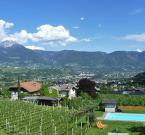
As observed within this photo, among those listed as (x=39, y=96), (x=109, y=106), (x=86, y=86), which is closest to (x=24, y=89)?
(x=39, y=96)

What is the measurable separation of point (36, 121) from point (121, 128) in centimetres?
1004

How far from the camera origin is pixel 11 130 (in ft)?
127

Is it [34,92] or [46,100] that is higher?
[34,92]

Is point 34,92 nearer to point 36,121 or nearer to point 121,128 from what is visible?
point 36,121

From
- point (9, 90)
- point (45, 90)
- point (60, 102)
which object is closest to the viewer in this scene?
point (60, 102)

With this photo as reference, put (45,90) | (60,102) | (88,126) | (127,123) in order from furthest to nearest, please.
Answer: (45,90) < (60,102) < (127,123) < (88,126)

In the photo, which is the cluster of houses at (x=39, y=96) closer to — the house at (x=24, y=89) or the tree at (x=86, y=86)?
the house at (x=24, y=89)

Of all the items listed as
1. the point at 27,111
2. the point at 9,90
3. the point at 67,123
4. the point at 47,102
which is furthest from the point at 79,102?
the point at 9,90

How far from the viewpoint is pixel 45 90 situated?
262 ft

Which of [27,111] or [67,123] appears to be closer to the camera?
[67,123]

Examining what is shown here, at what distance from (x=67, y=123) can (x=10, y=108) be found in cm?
1142

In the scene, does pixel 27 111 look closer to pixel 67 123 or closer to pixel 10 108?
pixel 10 108

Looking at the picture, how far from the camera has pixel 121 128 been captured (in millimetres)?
46469

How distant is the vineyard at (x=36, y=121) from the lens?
39.2m
